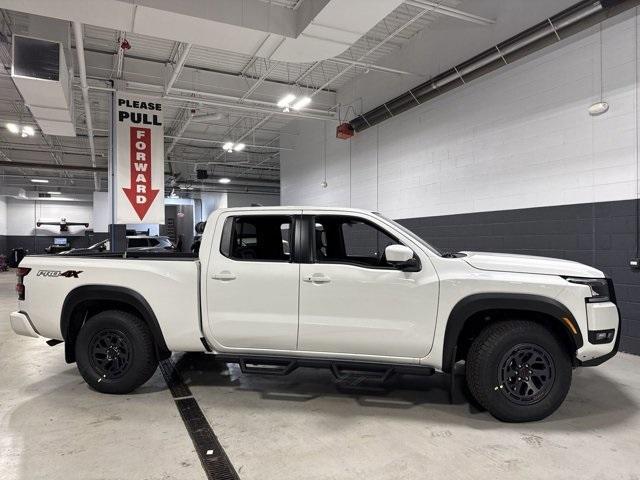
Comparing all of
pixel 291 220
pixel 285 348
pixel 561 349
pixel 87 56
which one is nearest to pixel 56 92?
pixel 87 56

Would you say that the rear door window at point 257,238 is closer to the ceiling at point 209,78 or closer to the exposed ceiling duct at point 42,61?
the ceiling at point 209,78

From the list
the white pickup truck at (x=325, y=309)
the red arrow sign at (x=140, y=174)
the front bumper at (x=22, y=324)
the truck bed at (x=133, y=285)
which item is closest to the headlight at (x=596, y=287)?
the white pickup truck at (x=325, y=309)

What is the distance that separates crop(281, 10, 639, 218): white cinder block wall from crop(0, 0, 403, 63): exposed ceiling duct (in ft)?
9.21

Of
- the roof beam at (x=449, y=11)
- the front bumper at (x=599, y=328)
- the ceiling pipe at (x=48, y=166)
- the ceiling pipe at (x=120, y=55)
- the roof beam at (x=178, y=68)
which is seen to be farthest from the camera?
the ceiling pipe at (x=48, y=166)

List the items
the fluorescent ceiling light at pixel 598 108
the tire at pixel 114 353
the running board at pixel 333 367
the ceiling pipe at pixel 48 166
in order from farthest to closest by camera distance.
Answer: the ceiling pipe at pixel 48 166, the fluorescent ceiling light at pixel 598 108, the tire at pixel 114 353, the running board at pixel 333 367

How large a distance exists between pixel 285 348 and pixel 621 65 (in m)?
5.50

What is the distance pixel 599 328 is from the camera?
3.12 metres

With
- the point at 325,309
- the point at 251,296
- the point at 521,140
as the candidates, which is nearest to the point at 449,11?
the point at 521,140

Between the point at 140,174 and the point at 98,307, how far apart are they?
5.62 metres

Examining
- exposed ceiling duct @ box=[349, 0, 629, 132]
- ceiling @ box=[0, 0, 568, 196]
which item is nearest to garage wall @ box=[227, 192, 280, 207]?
ceiling @ box=[0, 0, 568, 196]

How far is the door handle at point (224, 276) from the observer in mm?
3566

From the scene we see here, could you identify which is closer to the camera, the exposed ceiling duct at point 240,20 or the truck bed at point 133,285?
the truck bed at point 133,285

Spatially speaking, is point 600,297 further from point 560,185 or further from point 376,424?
point 560,185

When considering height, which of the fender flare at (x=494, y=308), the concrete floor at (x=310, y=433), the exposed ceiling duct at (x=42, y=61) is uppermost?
the exposed ceiling duct at (x=42, y=61)
